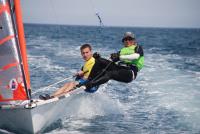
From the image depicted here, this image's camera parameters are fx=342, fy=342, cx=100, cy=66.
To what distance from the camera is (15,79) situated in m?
6.05

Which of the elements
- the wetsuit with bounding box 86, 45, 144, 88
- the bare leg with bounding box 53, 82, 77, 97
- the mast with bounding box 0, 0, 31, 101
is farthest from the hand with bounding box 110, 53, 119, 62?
the mast with bounding box 0, 0, 31, 101

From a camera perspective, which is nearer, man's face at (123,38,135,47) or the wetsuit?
the wetsuit

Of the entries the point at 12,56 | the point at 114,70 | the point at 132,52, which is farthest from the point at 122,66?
the point at 12,56

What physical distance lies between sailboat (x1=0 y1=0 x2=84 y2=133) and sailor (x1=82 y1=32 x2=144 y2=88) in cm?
138

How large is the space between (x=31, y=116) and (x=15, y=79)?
2.46ft

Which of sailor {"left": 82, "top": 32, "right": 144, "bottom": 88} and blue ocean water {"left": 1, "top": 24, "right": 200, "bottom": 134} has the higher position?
sailor {"left": 82, "top": 32, "right": 144, "bottom": 88}

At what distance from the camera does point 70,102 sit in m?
7.20

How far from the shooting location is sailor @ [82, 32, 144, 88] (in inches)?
285

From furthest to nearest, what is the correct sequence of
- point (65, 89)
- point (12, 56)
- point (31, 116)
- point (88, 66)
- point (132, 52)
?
point (132, 52)
point (88, 66)
point (65, 89)
point (12, 56)
point (31, 116)

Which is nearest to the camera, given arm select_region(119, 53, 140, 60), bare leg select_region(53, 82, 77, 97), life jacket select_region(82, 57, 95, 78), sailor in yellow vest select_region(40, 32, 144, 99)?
bare leg select_region(53, 82, 77, 97)

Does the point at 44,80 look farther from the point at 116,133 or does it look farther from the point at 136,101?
the point at 116,133

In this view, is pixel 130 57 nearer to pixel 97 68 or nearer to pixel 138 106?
pixel 97 68

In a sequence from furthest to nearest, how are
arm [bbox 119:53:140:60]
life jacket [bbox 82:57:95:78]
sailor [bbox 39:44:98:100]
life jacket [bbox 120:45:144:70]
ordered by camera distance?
1. life jacket [bbox 120:45:144:70]
2. arm [bbox 119:53:140:60]
3. life jacket [bbox 82:57:95:78]
4. sailor [bbox 39:44:98:100]

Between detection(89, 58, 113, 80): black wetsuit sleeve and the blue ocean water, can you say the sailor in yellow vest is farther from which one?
the blue ocean water
